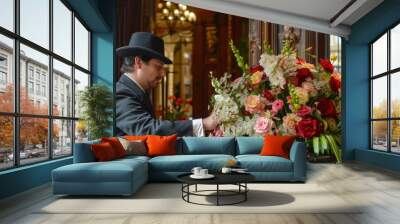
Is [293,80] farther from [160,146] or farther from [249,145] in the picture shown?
[160,146]

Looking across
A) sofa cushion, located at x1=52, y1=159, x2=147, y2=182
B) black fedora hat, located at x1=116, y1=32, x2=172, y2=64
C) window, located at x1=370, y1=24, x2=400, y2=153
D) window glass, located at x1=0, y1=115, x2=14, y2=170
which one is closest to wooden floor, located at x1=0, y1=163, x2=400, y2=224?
sofa cushion, located at x1=52, y1=159, x2=147, y2=182

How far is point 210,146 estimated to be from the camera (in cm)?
607

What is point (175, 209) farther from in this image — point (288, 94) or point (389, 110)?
point (389, 110)

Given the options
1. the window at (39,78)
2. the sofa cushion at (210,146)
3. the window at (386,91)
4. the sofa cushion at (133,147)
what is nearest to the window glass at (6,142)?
the window at (39,78)

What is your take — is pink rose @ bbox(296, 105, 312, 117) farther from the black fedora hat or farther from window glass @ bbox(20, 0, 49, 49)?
window glass @ bbox(20, 0, 49, 49)

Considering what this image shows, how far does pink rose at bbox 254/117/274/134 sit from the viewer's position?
5.89 meters

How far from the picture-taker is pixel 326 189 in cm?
482

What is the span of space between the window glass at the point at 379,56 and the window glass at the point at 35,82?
5686 mm

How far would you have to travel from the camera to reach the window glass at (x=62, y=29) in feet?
19.7

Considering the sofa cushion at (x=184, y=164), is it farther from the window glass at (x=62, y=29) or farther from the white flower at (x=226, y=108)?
the window glass at (x=62, y=29)

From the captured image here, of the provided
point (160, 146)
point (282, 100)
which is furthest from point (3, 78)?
point (282, 100)

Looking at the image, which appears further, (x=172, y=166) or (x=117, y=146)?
(x=117, y=146)

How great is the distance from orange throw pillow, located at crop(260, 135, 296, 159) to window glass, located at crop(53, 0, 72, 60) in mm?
3209

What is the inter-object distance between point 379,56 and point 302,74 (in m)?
2.85
